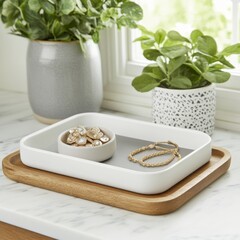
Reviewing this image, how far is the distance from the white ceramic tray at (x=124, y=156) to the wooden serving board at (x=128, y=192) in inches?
0.5

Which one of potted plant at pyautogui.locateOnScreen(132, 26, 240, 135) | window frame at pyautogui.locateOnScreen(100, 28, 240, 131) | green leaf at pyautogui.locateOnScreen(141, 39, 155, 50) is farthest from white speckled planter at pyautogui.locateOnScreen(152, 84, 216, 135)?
window frame at pyautogui.locateOnScreen(100, 28, 240, 131)

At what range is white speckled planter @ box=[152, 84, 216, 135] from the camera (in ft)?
5.00

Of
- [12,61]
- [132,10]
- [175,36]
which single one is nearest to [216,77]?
[175,36]

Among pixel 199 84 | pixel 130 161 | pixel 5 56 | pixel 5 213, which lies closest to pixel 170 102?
pixel 199 84

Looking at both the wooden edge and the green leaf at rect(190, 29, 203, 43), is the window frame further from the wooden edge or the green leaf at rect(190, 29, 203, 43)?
the wooden edge

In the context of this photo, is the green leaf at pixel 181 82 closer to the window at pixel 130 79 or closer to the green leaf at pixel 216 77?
the green leaf at pixel 216 77

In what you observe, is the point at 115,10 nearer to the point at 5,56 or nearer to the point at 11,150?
the point at 11,150

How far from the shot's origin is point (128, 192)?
1279 mm

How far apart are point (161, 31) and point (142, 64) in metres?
0.25

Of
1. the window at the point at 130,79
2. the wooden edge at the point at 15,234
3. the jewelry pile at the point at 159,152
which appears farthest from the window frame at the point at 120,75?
the wooden edge at the point at 15,234

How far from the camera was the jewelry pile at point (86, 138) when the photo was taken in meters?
1.41

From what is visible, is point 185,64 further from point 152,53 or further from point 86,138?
point 86,138

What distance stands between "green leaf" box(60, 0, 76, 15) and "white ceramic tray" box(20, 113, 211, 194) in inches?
9.9

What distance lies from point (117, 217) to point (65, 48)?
1.82 ft
